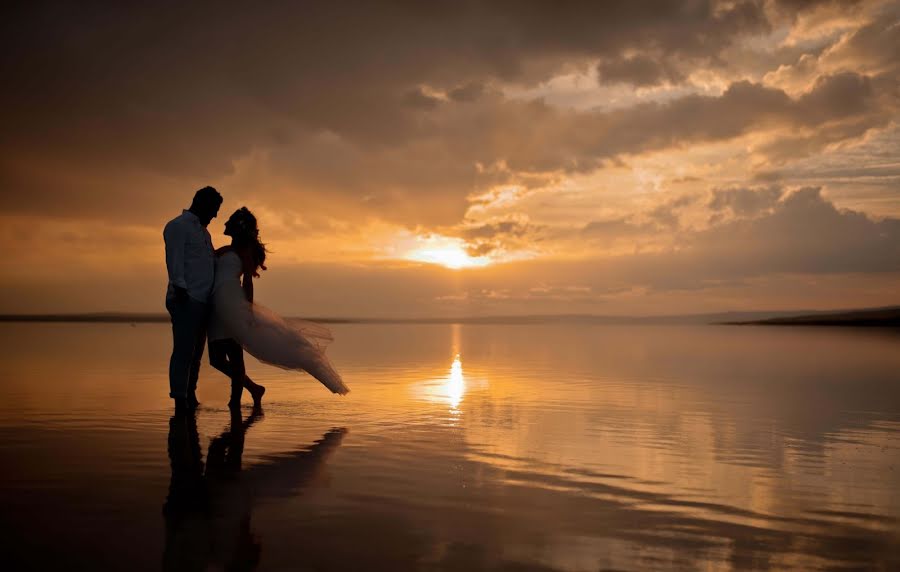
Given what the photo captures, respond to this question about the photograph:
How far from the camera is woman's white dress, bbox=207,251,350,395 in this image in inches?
494

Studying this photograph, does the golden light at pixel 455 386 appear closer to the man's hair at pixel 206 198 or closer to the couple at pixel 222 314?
the couple at pixel 222 314

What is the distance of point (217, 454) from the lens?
8.16 m

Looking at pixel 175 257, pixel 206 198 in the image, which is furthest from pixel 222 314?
pixel 206 198

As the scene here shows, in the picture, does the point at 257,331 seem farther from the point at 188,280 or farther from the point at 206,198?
the point at 206,198

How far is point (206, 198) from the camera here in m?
11.8

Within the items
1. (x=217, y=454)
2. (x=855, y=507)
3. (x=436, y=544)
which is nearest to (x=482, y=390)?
(x=217, y=454)

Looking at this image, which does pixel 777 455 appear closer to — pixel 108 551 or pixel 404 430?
pixel 404 430

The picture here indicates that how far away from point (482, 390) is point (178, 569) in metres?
12.0

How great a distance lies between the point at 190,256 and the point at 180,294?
700 mm

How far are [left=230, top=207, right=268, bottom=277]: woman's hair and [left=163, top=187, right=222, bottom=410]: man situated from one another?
97cm

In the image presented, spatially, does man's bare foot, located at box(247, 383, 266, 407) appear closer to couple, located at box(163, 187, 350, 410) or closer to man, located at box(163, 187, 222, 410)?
couple, located at box(163, 187, 350, 410)

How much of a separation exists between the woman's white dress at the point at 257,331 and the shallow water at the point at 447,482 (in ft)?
2.54

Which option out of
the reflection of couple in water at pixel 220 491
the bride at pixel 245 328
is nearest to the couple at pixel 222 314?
the bride at pixel 245 328

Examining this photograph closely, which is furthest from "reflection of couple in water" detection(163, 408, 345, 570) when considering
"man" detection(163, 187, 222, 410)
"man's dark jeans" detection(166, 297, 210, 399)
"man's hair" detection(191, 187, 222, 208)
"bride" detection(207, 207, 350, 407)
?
"man's hair" detection(191, 187, 222, 208)
